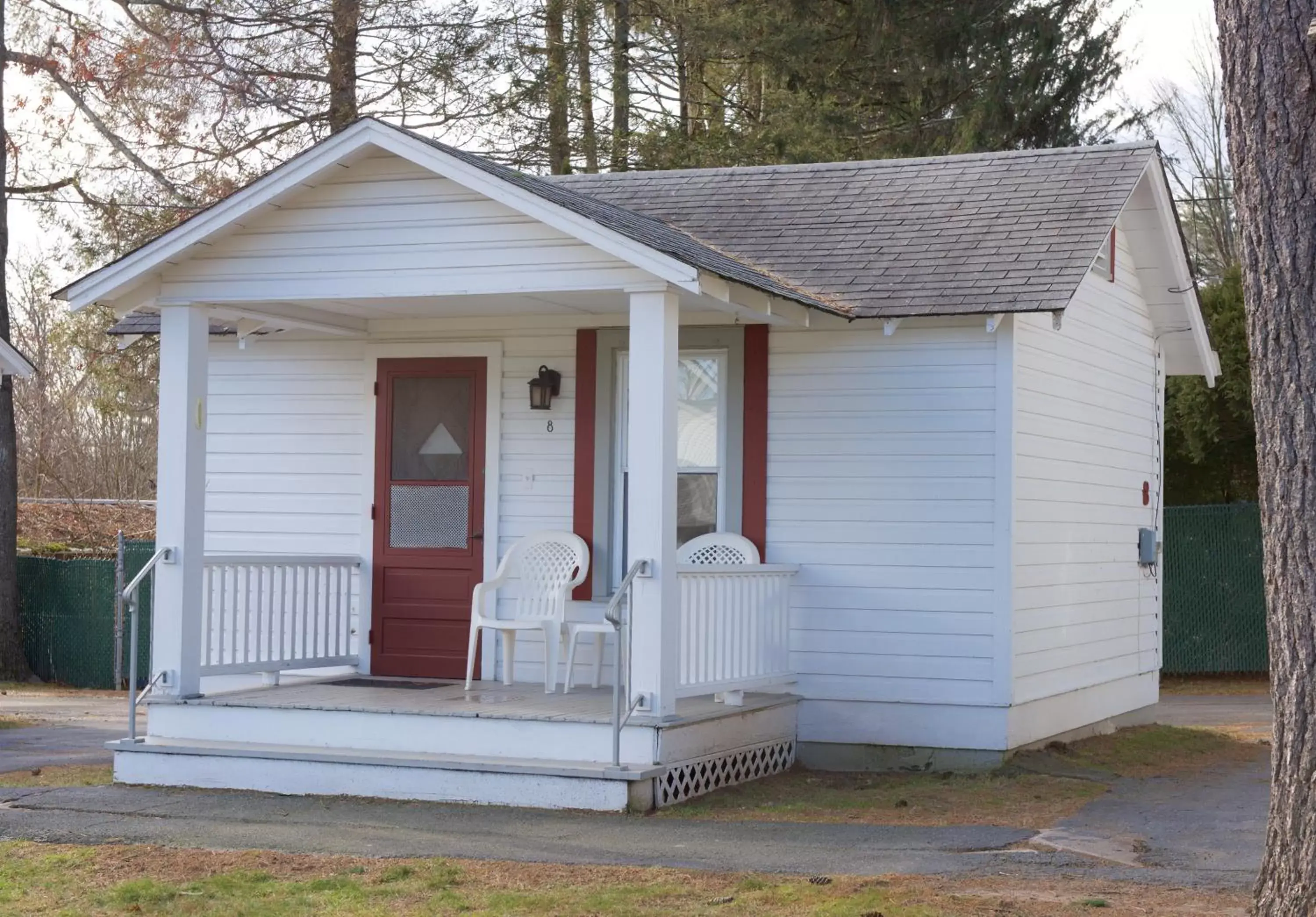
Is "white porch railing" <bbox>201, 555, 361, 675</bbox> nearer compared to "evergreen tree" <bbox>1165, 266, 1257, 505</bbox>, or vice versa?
"white porch railing" <bbox>201, 555, 361, 675</bbox>

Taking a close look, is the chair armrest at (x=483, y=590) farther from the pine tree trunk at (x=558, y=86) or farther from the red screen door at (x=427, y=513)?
the pine tree trunk at (x=558, y=86)

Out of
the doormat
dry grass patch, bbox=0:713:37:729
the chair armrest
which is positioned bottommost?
dry grass patch, bbox=0:713:37:729

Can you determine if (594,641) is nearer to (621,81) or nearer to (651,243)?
(651,243)

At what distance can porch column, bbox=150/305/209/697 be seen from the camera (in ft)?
32.7

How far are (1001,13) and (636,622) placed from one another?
614 inches

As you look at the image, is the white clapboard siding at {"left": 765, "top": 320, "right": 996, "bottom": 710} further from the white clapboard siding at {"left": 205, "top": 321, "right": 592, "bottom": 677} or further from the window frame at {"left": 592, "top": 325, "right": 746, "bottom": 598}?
the white clapboard siding at {"left": 205, "top": 321, "right": 592, "bottom": 677}

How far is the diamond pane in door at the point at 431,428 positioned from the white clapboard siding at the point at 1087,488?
13.0 feet

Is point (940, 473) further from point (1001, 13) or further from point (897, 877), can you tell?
point (1001, 13)

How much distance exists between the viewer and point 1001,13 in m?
22.2

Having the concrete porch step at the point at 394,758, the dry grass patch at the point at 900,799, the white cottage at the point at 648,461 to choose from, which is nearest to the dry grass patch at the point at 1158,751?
the white cottage at the point at 648,461

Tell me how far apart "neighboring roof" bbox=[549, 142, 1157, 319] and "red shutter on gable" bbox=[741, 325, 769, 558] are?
1.72 ft

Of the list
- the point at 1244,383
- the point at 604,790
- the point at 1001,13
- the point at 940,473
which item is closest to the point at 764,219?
the point at 940,473

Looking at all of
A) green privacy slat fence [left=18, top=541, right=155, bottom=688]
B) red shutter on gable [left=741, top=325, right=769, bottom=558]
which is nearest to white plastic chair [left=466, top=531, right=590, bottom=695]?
red shutter on gable [left=741, top=325, right=769, bottom=558]

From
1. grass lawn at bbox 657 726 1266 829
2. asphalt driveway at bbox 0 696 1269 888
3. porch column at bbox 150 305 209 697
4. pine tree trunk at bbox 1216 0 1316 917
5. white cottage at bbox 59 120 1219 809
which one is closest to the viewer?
pine tree trunk at bbox 1216 0 1316 917
